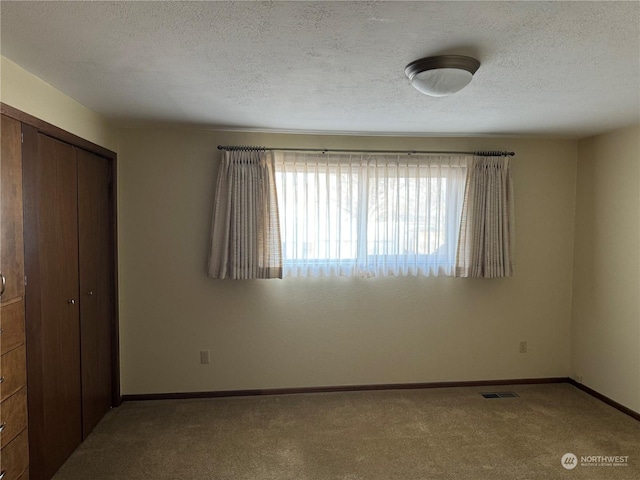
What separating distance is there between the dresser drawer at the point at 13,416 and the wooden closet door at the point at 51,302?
7cm

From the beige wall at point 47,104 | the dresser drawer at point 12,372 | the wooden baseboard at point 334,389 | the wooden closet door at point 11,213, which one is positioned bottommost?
the wooden baseboard at point 334,389

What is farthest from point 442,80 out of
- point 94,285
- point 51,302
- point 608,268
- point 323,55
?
point 94,285

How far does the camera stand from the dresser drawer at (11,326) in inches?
73.4

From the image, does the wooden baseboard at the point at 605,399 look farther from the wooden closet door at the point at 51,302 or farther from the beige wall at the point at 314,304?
the wooden closet door at the point at 51,302

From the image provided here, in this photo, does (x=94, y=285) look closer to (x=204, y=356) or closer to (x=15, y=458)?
(x=204, y=356)

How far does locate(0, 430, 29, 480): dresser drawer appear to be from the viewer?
1875 millimetres

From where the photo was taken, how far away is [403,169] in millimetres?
3527

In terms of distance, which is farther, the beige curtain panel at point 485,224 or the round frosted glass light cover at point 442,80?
the beige curtain panel at point 485,224

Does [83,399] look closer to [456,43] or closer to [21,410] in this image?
[21,410]

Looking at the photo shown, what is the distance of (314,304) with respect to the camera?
3.54 metres

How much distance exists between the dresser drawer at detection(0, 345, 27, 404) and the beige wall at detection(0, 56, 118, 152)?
1239mm

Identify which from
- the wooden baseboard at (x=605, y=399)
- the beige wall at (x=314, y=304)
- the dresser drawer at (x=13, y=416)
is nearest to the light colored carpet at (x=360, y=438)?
the wooden baseboard at (x=605, y=399)

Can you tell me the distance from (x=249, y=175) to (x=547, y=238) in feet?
9.41

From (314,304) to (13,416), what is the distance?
2200 millimetres
